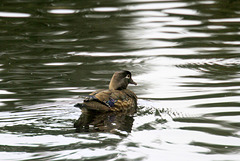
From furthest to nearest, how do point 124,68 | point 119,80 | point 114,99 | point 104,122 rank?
1. point 124,68
2. point 119,80
3. point 114,99
4. point 104,122

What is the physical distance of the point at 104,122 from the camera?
8.39 metres

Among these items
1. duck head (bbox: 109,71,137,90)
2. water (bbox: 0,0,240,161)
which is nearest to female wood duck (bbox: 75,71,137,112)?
duck head (bbox: 109,71,137,90)

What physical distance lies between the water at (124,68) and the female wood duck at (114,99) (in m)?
0.25

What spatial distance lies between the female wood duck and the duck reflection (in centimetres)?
11

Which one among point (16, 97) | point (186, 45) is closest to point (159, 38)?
point (186, 45)

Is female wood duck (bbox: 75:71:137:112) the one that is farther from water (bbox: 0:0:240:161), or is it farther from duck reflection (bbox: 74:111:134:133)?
water (bbox: 0:0:240:161)

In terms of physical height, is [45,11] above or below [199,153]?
above

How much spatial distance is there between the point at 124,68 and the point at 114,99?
288 centimetres

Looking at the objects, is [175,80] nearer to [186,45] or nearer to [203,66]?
[203,66]

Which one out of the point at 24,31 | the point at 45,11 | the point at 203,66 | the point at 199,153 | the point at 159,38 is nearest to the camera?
the point at 199,153

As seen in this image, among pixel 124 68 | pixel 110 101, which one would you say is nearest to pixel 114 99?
pixel 110 101

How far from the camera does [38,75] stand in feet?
37.7

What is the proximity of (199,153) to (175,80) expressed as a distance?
4.20 m

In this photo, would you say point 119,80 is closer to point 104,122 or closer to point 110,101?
point 110,101
